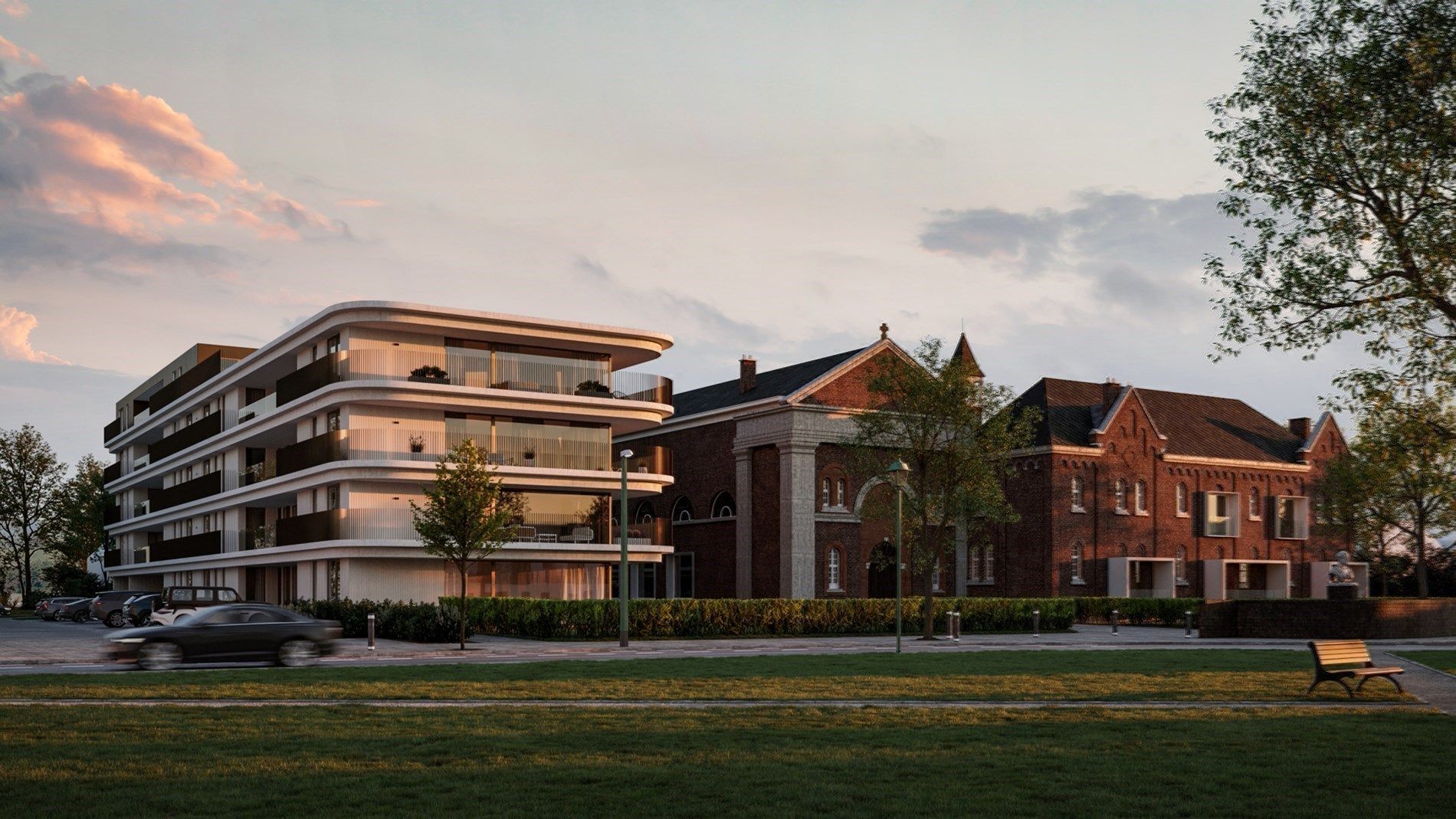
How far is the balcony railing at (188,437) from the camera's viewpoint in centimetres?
6197

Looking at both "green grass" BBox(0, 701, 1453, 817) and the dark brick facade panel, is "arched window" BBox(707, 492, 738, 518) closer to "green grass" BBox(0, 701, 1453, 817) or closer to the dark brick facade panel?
the dark brick facade panel

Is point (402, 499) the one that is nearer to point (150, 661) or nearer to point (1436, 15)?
point (150, 661)

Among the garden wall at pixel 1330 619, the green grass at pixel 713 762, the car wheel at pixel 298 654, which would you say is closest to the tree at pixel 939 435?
the garden wall at pixel 1330 619

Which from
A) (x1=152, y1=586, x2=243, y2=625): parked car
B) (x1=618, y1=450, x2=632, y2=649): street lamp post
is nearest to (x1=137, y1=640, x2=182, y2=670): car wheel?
(x1=618, y1=450, x2=632, y2=649): street lamp post

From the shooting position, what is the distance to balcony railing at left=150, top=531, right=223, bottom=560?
59.4 meters

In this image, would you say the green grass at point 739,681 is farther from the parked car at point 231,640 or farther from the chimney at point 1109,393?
the chimney at point 1109,393

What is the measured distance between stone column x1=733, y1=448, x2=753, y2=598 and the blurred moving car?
98.4 ft

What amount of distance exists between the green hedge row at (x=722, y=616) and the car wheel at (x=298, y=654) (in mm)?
11180

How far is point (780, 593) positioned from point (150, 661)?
3225 cm

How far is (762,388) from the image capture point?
60781 mm

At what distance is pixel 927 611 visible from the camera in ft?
139

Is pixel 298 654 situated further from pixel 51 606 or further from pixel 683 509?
pixel 51 606

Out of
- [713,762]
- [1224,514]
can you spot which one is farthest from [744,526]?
[713,762]

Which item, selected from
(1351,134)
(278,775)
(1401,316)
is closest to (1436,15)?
(1351,134)
